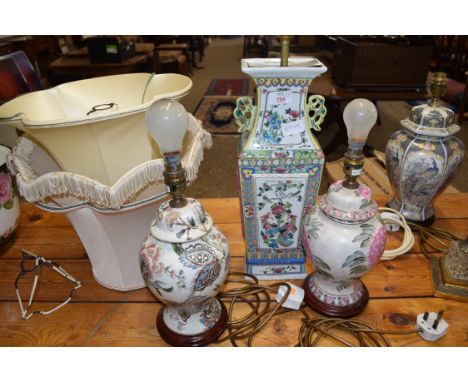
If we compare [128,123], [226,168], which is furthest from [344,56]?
[128,123]

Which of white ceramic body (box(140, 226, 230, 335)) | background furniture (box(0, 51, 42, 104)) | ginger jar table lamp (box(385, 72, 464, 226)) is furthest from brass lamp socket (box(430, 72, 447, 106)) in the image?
background furniture (box(0, 51, 42, 104))

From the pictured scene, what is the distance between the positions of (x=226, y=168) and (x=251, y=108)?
1.48 meters

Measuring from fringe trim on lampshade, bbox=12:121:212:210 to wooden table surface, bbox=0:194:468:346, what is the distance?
0.78 feet

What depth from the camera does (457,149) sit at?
860 millimetres

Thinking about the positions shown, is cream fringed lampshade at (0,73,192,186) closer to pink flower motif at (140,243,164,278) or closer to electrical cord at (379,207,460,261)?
pink flower motif at (140,243,164,278)

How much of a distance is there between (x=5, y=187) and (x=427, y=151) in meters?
0.98

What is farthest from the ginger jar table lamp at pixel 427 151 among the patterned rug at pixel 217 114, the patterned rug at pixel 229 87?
the patterned rug at pixel 229 87

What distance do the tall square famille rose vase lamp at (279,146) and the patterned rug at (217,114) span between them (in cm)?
186

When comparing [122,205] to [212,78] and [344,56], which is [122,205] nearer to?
[344,56]

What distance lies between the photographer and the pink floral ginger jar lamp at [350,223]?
609mm

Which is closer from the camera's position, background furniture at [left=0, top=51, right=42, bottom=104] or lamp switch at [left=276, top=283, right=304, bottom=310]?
lamp switch at [left=276, top=283, right=304, bottom=310]

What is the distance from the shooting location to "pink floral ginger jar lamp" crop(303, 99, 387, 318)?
61 cm

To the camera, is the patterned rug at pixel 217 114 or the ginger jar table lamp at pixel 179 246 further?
the patterned rug at pixel 217 114

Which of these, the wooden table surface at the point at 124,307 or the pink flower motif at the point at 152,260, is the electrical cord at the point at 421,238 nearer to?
the wooden table surface at the point at 124,307
